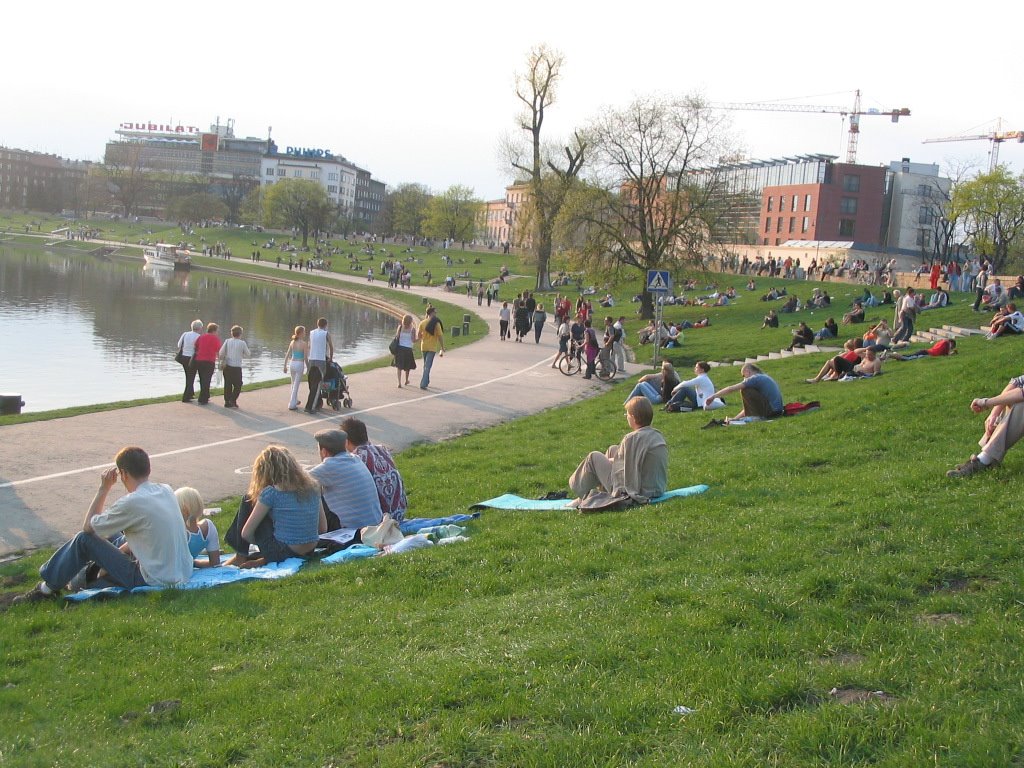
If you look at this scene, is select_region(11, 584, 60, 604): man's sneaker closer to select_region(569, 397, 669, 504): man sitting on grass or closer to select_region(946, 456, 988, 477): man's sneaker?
select_region(569, 397, 669, 504): man sitting on grass

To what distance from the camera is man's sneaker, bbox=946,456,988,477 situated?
29.3 feet

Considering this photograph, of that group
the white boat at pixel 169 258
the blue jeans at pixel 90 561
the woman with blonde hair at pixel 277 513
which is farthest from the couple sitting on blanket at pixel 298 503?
the white boat at pixel 169 258

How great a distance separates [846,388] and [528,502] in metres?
9.68

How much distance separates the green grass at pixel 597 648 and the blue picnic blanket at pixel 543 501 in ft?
1.53

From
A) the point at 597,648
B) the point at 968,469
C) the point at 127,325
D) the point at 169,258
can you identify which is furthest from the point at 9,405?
the point at 169,258

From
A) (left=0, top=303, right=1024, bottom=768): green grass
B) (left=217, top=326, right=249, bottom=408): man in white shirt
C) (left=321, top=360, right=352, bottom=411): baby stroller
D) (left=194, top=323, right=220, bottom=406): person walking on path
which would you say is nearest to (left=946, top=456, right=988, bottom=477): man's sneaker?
(left=0, top=303, right=1024, bottom=768): green grass

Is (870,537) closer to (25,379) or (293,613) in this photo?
(293,613)

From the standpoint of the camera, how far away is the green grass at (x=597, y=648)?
14.9ft

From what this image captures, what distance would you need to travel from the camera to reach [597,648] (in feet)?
18.3

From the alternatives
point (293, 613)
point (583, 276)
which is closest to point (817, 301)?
point (583, 276)

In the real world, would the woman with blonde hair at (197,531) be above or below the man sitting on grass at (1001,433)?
below

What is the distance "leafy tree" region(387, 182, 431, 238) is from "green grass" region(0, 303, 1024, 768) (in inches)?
5573

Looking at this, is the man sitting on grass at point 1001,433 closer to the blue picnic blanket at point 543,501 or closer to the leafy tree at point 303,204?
the blue picnic blanket at point 543,501

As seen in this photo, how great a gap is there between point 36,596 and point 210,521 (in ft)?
5.57
